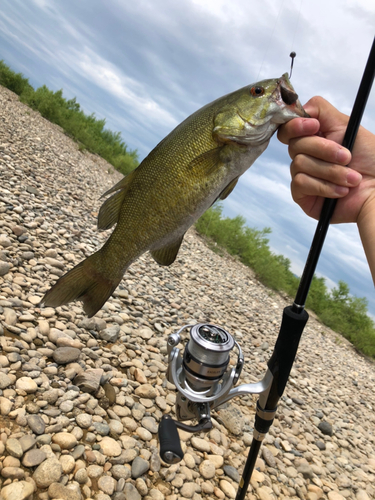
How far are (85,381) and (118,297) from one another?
2134 mm

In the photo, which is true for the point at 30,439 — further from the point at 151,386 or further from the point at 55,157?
the point at 55,157

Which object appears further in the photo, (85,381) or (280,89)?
(85,381)

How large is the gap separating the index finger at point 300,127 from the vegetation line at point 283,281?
11.9 meters

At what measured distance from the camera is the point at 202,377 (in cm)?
194

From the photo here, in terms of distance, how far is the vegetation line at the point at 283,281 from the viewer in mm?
13352

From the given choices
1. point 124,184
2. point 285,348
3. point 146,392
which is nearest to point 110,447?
point 146,392

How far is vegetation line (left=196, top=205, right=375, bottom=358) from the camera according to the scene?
1335 centimetres

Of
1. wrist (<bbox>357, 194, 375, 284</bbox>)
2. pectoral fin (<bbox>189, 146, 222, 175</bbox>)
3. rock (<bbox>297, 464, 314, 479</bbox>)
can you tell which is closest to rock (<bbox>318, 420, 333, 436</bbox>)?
rock (<bbox>297, 464, 314, 479</bbox>)

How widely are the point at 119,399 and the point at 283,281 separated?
11.5 meters

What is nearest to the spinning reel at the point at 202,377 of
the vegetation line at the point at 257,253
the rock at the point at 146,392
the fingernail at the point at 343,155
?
the fingernail at the point at 343,155

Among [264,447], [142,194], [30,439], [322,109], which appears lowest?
[30,439]

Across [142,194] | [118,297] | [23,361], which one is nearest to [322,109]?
[142,194]

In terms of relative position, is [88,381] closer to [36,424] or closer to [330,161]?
[36,424]

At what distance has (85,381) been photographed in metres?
2.99
